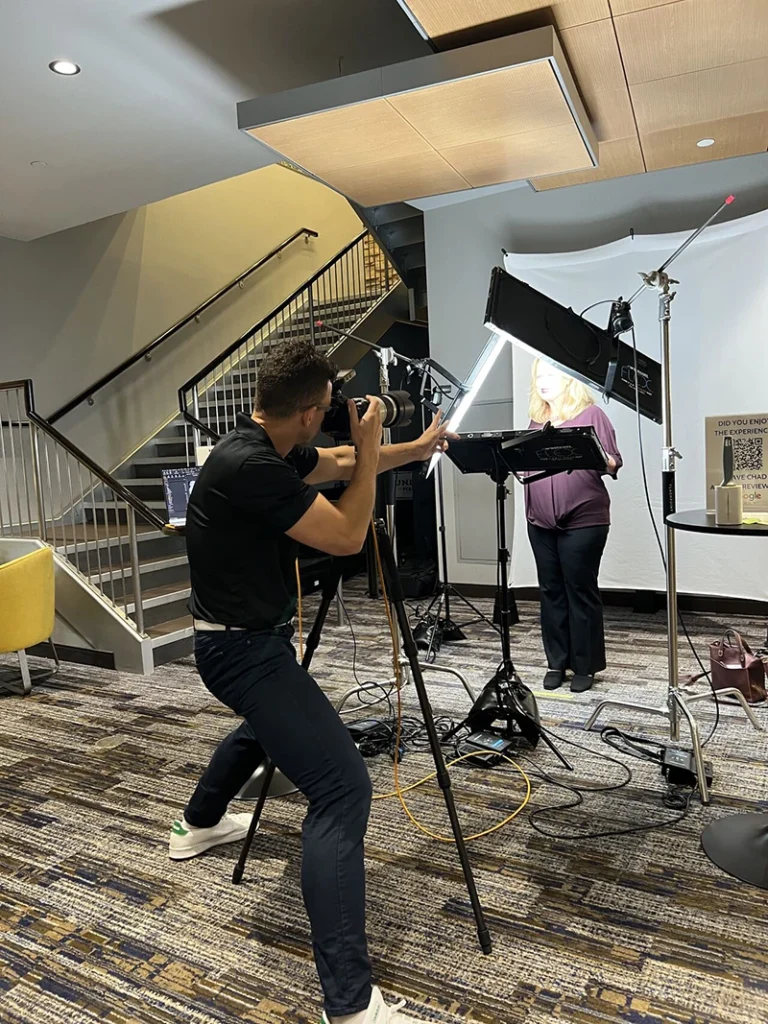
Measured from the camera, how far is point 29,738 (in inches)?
130

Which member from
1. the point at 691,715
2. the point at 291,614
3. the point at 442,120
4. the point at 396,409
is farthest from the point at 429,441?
the point at 442,120

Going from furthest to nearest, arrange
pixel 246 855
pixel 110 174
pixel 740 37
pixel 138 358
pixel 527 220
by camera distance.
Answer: pixel 138 358 → pixel 527 220 → pixel 110 174 → pixel 740 37 → pixel 246 855

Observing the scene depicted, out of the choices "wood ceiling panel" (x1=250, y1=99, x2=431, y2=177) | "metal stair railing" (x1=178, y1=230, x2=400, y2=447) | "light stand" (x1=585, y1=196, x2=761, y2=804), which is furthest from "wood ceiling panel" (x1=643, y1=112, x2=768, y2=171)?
"metal stair railing" (x1=178, y1=230, x2=400, y2=447)

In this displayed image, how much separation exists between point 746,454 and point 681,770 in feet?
3.67

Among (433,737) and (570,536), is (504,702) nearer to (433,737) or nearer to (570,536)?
(570,536)

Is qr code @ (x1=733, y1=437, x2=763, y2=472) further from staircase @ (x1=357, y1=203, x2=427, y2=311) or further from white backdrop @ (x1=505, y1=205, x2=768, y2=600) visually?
staircase @ (x1=357, y1=203, x2=427, y2=311)

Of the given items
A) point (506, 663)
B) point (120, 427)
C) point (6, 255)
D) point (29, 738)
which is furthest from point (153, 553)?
point (506, 663)

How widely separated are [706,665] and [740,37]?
9.49 ft

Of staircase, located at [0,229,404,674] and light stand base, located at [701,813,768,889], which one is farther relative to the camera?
staircase, located at [0,229,404,674]

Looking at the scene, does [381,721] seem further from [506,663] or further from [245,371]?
[245,371]

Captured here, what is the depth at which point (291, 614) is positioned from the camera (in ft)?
5.93

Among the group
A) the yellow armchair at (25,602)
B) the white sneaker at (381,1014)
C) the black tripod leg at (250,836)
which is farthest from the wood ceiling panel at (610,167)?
the white sneaker at (381,1014)

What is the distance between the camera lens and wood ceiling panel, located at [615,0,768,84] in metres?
2.71

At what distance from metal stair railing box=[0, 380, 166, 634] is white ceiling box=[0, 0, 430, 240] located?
142 cm
